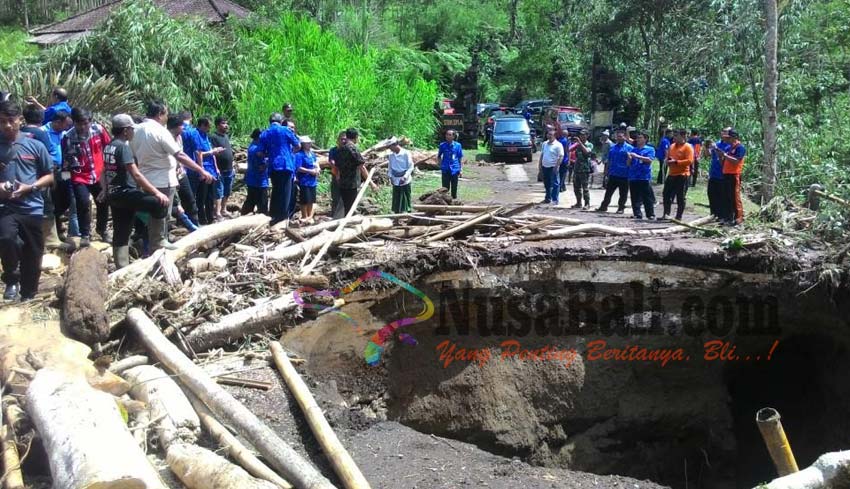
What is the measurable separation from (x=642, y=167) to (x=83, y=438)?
10.3 m

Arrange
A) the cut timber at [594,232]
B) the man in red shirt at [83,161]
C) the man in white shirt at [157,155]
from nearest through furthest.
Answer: the man in white shirt at [157,155], the man in red shirt at [83,161], the cut timber at [594,232]

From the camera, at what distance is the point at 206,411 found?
5.63 m

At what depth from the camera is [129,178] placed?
23.8ft

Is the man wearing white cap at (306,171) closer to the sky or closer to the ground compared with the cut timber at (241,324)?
closer to the sky

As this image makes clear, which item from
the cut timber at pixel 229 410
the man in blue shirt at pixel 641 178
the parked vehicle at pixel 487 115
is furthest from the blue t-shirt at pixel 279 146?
the parked vehicle at pixel 487 115

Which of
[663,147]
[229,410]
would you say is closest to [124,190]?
[229,410]

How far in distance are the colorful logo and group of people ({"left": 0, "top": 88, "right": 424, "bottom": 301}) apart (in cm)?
166

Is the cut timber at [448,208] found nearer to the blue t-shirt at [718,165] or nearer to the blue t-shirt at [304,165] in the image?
the blue t-shirt at [304,165]

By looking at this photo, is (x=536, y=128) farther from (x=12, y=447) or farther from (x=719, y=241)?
(x=12, y=447)

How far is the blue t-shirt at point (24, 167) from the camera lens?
21.0 ft

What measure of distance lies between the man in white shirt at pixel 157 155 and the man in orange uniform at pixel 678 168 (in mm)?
7837

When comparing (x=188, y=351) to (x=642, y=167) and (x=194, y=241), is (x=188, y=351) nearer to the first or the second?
(x=194, y=241)

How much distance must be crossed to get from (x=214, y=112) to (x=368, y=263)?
9.52 m

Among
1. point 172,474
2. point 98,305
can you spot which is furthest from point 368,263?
point 172,474
